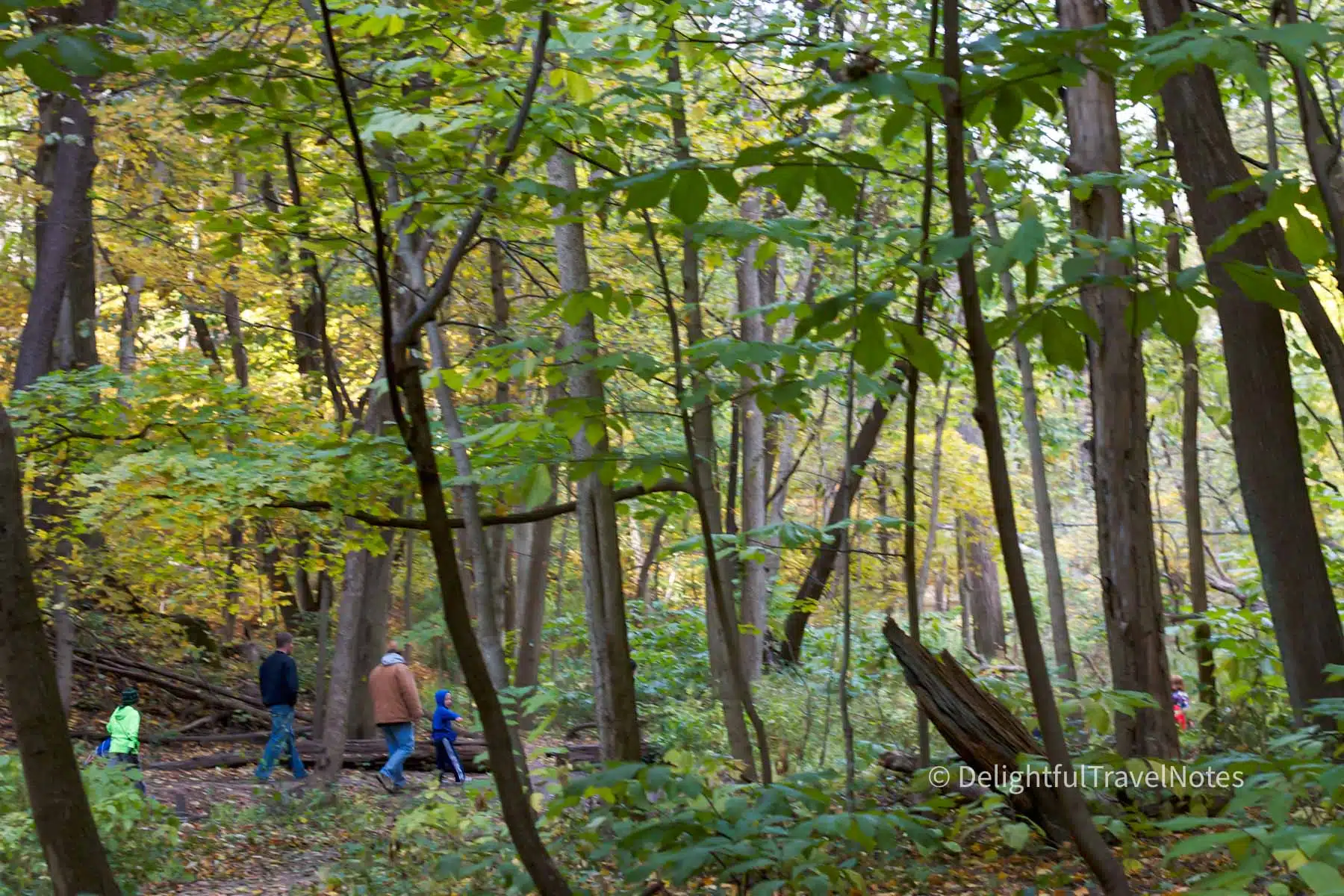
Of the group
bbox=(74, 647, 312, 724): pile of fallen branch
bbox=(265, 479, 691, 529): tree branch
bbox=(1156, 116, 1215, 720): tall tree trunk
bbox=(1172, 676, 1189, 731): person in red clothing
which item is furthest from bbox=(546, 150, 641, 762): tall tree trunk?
bbox=(74, 647, 312, 724): pile of fallen branch

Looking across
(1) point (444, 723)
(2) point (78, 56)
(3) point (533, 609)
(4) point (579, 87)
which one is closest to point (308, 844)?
(1) point (444, 723)

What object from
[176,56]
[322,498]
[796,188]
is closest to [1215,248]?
[796,188]

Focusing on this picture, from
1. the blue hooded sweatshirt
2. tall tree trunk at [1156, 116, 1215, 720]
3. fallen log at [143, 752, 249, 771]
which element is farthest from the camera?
fallen log at [143, 752, 249, 771]

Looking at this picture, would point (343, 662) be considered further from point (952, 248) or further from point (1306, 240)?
point (1306, 240)

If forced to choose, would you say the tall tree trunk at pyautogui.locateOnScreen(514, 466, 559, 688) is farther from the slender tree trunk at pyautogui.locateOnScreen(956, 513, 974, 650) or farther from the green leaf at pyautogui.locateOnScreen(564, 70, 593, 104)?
the slender tree trunk at pyautogui.locateOnScreen(956, 513, 974, 650)

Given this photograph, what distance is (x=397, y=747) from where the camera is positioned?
12.7 meters

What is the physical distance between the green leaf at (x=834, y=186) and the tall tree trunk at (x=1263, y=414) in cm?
437

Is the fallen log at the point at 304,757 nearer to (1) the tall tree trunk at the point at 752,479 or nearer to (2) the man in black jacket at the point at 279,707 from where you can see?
(2) the man in black jacket at the point at 279,707

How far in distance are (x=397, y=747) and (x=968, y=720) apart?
901 cm

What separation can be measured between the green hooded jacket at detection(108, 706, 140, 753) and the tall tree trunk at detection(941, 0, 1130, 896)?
1142 centimetres

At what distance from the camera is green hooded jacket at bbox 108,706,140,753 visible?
11.1m

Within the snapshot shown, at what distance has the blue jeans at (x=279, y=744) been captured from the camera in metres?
12.8

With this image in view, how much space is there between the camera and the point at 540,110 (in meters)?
3.94

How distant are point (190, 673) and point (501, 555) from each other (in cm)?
546
